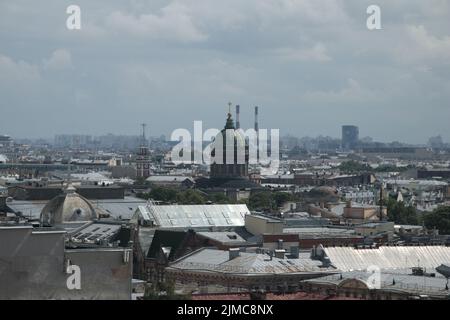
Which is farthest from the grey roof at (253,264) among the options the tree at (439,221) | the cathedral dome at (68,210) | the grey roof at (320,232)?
the tree at (439,221)

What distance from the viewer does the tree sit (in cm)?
6988

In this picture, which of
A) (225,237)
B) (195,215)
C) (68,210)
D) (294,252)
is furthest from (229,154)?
(294,252)

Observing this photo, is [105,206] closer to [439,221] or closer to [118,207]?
[118,207]

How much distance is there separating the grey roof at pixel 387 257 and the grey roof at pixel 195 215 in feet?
44.7

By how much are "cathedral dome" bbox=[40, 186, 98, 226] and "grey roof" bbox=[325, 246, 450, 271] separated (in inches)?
726

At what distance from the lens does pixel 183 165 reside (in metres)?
188

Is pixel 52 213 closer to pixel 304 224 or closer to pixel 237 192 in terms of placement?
pixel 304 224

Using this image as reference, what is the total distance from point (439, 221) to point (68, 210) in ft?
74.2

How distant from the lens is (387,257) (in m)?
43.4

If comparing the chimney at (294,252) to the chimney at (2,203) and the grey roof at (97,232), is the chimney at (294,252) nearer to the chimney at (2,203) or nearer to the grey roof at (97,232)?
the grey roof at (97,232)

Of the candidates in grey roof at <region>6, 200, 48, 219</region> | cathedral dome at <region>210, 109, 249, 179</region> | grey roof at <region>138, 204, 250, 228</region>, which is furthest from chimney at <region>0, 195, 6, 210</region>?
cathedral dome at <region>210, 109, 249, 179</region>

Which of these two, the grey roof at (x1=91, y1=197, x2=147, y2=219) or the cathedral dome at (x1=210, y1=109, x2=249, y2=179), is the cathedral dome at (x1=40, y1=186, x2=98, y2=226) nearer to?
the grey roof at (x1=91, y1=197, x2=147, y2=219)

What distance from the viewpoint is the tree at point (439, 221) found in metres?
69.9
